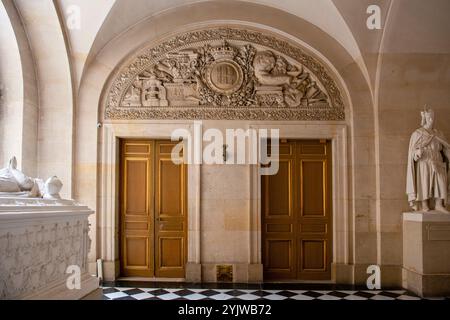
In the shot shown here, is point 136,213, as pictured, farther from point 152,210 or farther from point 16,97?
point 16,97

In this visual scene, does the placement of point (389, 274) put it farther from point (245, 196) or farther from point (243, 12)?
point (243, 12)

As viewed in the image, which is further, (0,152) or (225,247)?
(225,247)

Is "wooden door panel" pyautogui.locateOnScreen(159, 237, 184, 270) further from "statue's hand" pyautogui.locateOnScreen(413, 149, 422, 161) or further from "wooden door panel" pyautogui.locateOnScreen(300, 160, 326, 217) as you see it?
"statue's hand" pyautogui.locateOnScreen(413, 149, 422, 161)

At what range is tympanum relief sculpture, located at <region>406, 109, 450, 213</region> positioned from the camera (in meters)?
5.97

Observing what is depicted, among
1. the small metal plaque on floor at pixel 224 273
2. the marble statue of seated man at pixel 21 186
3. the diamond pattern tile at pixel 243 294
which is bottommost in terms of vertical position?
the diamond pattern tile at pixel 243 294

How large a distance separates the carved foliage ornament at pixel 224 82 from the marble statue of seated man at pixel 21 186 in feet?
8.12

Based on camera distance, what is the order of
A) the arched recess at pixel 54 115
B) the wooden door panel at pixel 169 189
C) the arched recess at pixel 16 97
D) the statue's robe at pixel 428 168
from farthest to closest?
the wooden door panel at pixel 169 189 → the arched recess at pixel 54 115 → the arched recess at pixel 16 97 → the statue's robe at pixel 428 168

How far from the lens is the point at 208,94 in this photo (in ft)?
22.3

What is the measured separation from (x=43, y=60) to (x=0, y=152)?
1.48 meters

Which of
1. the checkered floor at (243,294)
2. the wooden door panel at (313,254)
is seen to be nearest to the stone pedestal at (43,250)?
the checkered floor at (243,294)

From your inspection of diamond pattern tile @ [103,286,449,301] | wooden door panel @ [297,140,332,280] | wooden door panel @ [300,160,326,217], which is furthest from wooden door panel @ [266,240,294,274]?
diamond pattern tile @ [103,286,449,301]

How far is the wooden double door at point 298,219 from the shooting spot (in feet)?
22.3

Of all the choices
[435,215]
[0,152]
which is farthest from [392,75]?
[0,152]

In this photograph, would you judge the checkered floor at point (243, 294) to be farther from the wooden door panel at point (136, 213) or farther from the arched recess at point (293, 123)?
the wooden door panel at point (136, 213)
